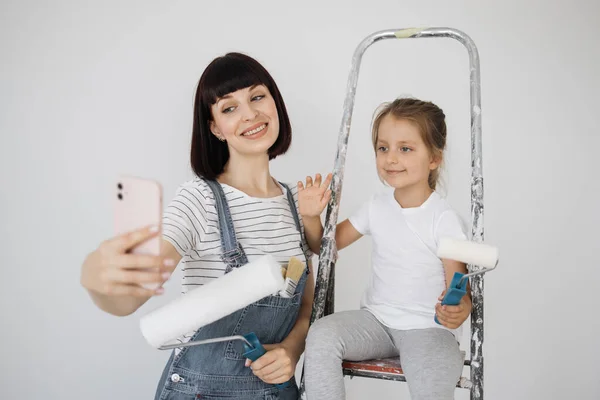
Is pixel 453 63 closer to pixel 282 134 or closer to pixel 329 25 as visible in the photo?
pixel 329 25

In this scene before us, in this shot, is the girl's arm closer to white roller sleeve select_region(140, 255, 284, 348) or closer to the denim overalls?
the denim overalls

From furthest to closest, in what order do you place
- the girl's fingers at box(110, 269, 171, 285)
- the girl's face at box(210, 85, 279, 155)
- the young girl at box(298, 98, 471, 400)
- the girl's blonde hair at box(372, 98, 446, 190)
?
the girl's blonde hair at box(372, 98, 446, 190) < the girl's face at box(210, 85, 279, 155) < the young girl at box(298, 98, 471, 400) < the girl's fingers at box(110, 269, 171, 285)

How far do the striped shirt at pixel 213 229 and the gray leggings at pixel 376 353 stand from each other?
0.21m

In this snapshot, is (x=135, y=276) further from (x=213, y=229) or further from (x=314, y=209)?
(x=314, y=209)

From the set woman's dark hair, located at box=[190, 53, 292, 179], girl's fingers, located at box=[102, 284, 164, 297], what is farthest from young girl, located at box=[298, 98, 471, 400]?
girl's fingers, located at box=[102, 284, 164, 297]

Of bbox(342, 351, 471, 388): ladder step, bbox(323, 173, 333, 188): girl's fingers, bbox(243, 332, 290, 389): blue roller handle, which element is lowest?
bbox(342, 351, 471, 388): ladder step

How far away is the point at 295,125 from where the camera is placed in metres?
2.12

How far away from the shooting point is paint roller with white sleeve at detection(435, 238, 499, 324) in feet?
3.89

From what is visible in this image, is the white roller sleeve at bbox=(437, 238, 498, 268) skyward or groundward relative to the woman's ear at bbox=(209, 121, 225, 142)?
groundward

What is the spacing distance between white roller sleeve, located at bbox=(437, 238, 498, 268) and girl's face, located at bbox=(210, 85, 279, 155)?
0.50 metres

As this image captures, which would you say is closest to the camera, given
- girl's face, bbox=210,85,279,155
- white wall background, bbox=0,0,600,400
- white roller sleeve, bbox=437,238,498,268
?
white roller sleeve, bbox=437,238,498,268

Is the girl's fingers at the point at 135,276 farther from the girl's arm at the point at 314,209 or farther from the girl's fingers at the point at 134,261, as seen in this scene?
the girl's arm at the point at 314,209

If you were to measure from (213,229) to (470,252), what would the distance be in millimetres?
537
